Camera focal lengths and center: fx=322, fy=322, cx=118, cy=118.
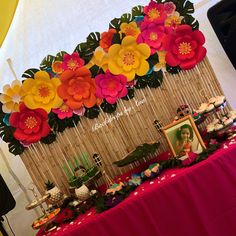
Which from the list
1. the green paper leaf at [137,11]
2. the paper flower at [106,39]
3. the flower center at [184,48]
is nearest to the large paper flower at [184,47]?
the flower center at [184,48]

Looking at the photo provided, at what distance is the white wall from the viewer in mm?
2055

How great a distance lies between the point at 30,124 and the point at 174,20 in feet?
3.53

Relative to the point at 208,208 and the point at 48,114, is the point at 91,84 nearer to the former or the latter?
the point at 48,114

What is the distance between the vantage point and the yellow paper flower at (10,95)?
195 cm

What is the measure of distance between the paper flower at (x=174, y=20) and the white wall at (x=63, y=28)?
0.20m

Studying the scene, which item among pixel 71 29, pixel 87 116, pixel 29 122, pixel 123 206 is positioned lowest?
pixel 123 206

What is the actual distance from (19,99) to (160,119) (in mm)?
877

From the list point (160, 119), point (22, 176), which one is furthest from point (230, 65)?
point (22, 176)

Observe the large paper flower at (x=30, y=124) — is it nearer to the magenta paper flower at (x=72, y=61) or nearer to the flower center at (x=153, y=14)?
the magenta paper flower at (x=72, y=61)

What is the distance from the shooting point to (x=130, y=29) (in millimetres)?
1937

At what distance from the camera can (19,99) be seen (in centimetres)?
197

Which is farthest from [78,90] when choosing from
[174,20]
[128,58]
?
[174,20]

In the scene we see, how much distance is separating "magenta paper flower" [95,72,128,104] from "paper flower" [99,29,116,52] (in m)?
0.17

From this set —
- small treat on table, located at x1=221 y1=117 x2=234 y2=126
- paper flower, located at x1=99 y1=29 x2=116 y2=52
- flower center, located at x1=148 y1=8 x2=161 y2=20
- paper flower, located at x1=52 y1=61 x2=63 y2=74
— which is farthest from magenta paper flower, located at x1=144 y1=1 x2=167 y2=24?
small treat on table, located at x1=221 y1=117 x2=234 y2=126
